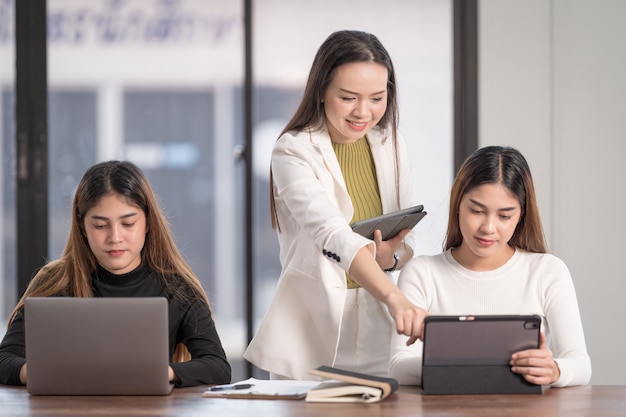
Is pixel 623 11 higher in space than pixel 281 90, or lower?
higher

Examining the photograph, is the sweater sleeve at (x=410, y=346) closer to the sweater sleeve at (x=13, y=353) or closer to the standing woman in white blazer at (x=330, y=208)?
the standing woman in white blazer at (x=330, y=208)

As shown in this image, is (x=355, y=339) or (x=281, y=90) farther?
(x=281, y=90)

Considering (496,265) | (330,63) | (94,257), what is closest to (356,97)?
(330,63)

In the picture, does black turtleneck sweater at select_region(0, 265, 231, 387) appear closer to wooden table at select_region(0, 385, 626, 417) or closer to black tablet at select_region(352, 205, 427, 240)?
wooden table at select_region(0, 385, 626, 417)

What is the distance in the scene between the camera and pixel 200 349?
258 centimetres

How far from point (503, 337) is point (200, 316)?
0.90m

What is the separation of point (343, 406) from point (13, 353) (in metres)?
0.99

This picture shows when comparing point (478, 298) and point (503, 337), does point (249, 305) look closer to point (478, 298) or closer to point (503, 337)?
point (478, 298)

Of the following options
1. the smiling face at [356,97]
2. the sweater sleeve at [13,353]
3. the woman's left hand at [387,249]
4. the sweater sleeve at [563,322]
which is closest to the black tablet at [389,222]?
the woman's left hand at [387,249]

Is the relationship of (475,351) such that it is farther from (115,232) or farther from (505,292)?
(115,232)

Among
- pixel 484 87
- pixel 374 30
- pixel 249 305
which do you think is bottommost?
pixel 249 305

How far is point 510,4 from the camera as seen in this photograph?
14.5 feet

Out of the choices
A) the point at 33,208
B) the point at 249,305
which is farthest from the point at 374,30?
the point at 33,208

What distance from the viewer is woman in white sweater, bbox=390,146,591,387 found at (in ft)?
8.17
